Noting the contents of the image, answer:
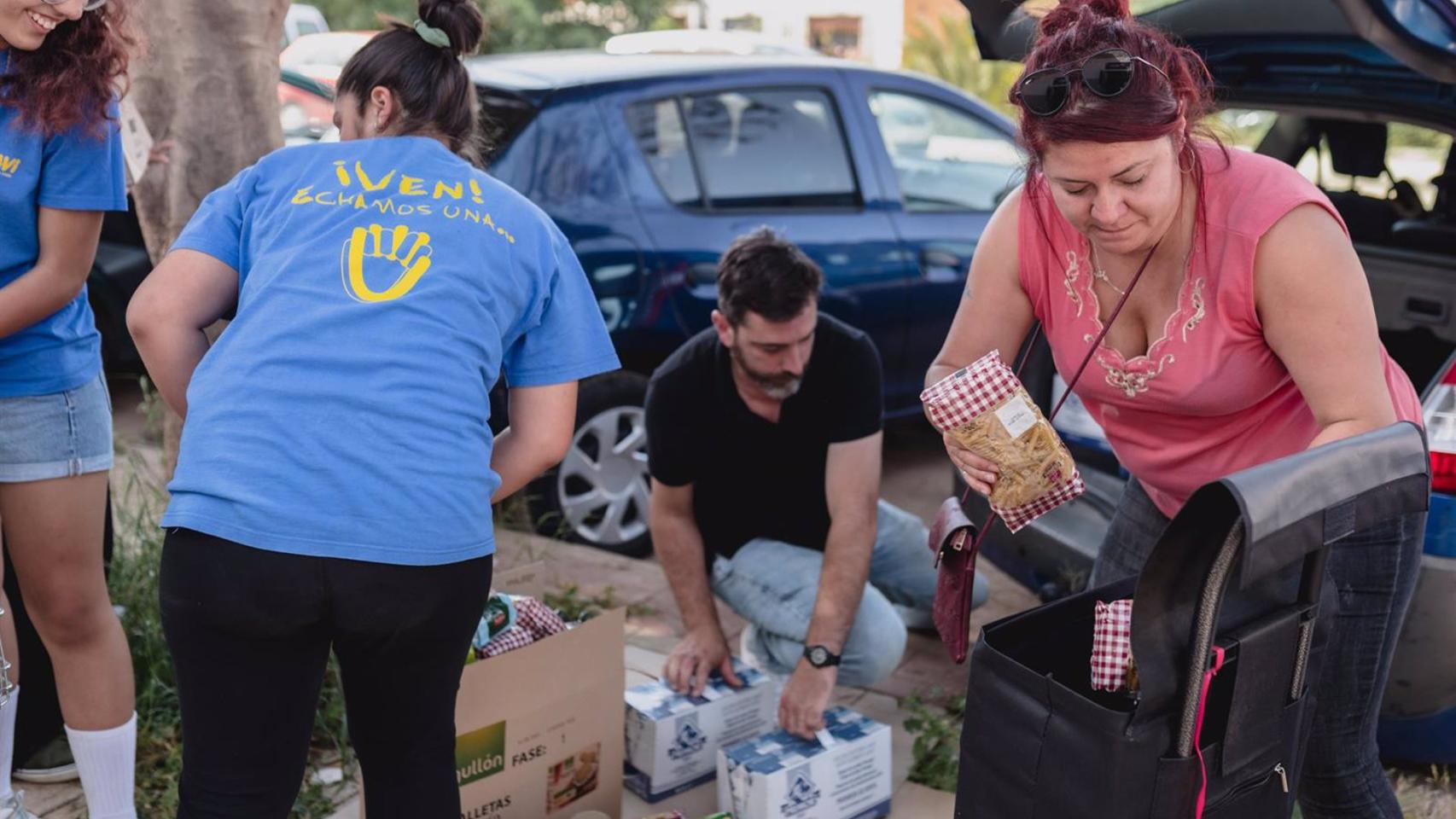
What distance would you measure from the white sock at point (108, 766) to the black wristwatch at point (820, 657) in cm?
132

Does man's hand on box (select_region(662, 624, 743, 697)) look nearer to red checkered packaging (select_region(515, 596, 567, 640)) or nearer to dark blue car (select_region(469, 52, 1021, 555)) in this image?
red checkered packaging (select_region(515, 596, 567, 640))

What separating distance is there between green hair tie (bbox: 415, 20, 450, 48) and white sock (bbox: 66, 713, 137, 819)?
144 centimetres

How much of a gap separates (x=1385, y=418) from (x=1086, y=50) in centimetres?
64

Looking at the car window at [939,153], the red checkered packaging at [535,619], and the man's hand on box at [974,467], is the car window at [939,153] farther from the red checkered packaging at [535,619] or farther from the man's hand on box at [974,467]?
the man's hand on box at [974,467]

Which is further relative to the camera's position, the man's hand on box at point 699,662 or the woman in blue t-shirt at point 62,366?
the man's hand on box at point 699,662

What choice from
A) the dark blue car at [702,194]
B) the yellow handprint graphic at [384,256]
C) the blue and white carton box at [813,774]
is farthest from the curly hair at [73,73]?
the dark blue car at [702,194]

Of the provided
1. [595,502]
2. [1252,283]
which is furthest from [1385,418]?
[595,502]

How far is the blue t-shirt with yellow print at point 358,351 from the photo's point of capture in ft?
6.01

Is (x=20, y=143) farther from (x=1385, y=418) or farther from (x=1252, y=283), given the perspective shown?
(x=1385, y=418)

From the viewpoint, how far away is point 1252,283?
1.93 meters

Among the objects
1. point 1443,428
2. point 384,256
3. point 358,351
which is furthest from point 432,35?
point 1443,428

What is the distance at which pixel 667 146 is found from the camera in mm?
4520

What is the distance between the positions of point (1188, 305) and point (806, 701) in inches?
46.7

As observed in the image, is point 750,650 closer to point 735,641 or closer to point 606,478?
point 735,641
